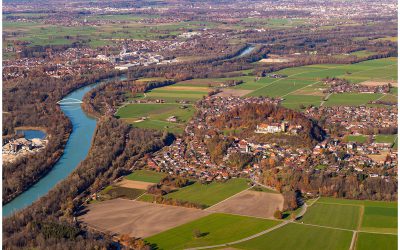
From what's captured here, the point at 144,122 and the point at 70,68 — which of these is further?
the point at 70,68

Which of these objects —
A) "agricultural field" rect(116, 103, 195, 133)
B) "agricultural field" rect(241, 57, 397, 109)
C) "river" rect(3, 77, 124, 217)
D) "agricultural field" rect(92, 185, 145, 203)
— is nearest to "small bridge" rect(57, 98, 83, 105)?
"river" rect(3, 77, 124, 217)

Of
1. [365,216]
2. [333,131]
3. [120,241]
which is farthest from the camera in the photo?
[333,131]

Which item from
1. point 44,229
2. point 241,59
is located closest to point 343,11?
point 241,59

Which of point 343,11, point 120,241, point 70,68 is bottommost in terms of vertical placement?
point 120,241

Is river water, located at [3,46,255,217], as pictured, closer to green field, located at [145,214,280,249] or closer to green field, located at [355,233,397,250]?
green field, located at [145,214,280,249]

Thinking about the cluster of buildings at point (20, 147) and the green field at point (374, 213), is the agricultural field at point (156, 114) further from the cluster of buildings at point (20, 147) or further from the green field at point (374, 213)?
the green field at point (374, 213)

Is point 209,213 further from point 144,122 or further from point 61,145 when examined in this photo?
point 144,122

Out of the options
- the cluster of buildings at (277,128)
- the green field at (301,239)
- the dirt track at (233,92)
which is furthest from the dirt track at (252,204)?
the dirt track at (233,92)
